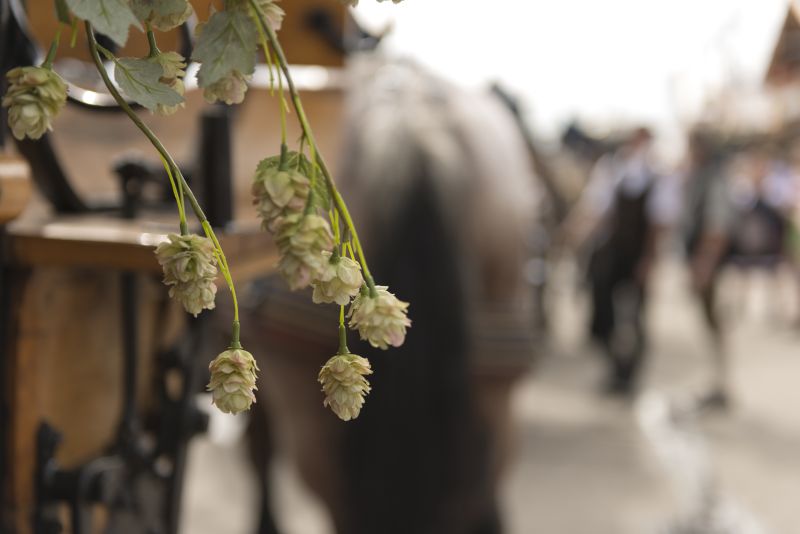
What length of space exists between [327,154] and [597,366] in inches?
134

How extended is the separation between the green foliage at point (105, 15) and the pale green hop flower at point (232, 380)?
0.11 meters

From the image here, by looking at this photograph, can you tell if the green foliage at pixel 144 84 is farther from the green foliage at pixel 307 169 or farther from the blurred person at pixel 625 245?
the blurred person at pixel 625 245

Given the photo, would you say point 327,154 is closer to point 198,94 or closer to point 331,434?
point 198,94

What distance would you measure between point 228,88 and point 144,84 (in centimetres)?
3

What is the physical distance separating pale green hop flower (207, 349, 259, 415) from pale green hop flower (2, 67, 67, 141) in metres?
0.09

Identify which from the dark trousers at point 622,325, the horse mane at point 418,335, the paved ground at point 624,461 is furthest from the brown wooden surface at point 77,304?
the dark trousers at point 622,325

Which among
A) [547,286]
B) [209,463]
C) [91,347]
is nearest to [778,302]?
[547,286]

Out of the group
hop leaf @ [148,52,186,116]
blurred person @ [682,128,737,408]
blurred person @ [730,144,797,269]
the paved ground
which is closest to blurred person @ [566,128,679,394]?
blurred person @ [682,128,737,408]

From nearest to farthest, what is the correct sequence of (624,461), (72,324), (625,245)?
(72,324)
(624,461)
(625,245)

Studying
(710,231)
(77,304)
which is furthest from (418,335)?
(710,231)

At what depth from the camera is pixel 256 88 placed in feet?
4.83

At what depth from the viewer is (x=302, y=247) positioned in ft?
0.78

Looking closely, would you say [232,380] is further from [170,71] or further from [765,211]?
[765,211]

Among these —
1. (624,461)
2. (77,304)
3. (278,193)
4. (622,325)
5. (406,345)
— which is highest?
(278,193)
